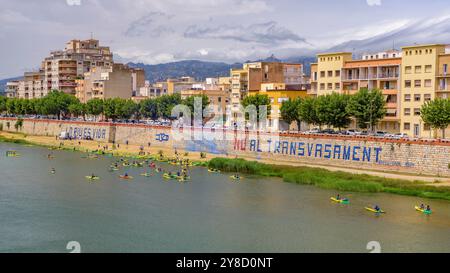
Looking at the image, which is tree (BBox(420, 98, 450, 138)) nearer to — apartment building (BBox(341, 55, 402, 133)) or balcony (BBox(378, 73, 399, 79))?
apartment building (BBox(341, 55, 402, 133))

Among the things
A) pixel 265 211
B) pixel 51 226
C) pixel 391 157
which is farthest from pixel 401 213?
pixel 51 226

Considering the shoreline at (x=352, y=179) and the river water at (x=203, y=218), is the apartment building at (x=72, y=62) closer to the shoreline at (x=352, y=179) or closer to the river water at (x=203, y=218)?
the shoreline at (x=352, y=179)

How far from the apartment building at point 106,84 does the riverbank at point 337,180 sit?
8413 cm

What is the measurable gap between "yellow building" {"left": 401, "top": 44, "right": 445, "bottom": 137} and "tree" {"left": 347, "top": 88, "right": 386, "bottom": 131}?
6.48 m

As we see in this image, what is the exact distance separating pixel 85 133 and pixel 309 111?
5532cm

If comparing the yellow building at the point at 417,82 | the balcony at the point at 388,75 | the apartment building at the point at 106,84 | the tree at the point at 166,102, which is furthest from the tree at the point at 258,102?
the apartment building at the point at 106,84

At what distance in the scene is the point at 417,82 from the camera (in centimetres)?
8606

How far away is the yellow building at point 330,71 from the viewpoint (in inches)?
3816

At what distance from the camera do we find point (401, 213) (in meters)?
53.8

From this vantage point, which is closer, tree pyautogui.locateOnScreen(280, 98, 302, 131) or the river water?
the river water

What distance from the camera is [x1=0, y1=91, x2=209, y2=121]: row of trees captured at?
132 m

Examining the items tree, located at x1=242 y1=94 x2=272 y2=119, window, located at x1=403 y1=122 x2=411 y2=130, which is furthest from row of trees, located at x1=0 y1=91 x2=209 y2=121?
window, located at x1=403 y1=122 x2=411 y2=130

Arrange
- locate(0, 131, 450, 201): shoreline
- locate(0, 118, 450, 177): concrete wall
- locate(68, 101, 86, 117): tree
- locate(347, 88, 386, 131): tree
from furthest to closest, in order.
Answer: locate(68, 101, 86, 117): tree → locate(347, 88, 386, 131): tree → locate(0, 118, 450, 177): concrete wall → locate(0, 131, 450, 201): shoreline
